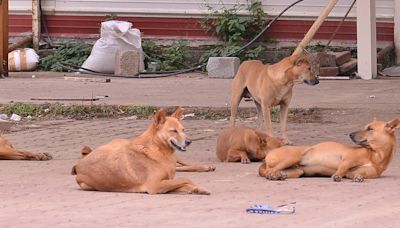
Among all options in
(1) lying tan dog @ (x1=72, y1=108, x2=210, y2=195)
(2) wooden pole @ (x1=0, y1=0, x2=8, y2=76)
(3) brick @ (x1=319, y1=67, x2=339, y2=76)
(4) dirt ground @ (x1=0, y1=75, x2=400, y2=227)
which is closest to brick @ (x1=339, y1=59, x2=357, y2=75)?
(3) brick @ (x1=319, y1=67, x2=339, y2=76)

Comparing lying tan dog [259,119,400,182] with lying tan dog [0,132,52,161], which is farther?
lying tan dog [0,132,52,161]

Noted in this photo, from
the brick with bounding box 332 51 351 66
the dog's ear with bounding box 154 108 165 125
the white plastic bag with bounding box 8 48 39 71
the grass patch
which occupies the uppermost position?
the dog's ear with bounding box 154 108 165 125

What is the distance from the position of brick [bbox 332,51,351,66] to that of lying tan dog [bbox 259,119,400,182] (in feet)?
38.9

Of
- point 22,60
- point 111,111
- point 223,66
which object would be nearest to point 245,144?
point 111,111

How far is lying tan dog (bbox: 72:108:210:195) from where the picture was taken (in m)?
9.16

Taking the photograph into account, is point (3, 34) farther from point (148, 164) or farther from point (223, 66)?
point (148, 164)

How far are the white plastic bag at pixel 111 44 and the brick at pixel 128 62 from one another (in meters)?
0.56

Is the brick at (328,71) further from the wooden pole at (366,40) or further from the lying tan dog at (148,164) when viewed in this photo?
the lying tan dog at (148,164)

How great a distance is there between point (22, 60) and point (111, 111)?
7.92 m

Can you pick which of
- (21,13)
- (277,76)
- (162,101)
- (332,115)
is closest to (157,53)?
(21,13)

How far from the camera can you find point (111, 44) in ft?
77.3

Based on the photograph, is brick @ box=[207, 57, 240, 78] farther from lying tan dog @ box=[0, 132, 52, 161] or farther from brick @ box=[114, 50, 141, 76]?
lying tan dog @ box=[0, 132, 52, 161]

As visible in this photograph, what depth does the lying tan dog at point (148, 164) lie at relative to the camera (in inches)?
361

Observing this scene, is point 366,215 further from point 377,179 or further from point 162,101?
point 162,101
